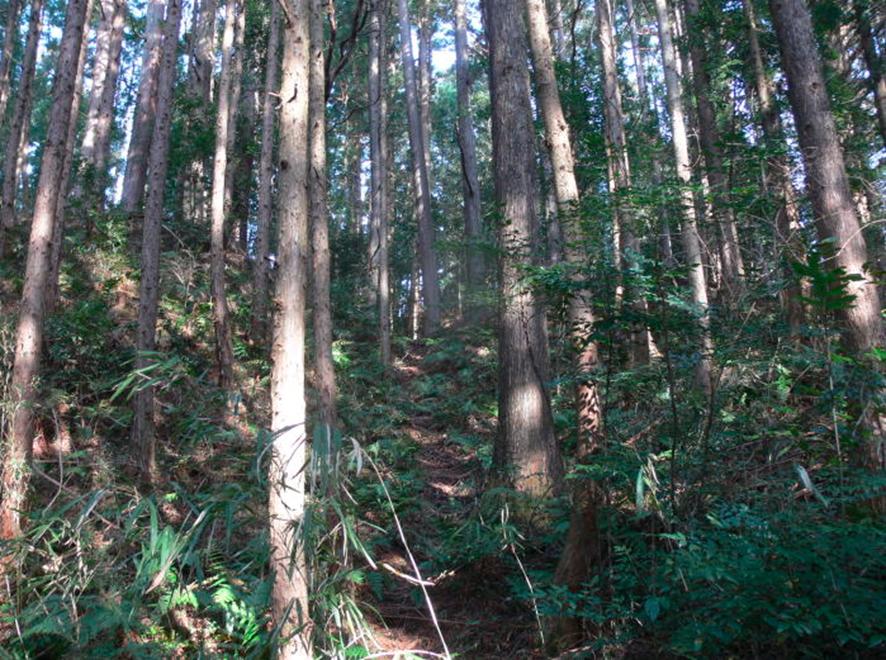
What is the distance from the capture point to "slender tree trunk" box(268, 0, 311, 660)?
3.58 m

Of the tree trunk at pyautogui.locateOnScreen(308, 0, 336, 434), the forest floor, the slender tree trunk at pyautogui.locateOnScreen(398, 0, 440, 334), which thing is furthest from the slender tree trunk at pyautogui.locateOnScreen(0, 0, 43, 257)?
the slender tree trunk at pyautogui.locateOnScreen(398, 0, 440, 334)

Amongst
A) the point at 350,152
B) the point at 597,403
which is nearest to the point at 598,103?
the point at 597,403

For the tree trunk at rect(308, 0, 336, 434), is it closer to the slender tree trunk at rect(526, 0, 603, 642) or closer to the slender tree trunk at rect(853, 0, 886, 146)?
the slender tree trunk at rect(526, 0, 603, 642)

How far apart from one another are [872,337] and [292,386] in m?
5.03

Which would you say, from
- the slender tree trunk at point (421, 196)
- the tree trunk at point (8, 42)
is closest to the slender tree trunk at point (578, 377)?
the slender tree trunk at point (421, 196)

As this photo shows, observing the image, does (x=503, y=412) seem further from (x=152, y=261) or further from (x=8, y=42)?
(x=8, y=42)

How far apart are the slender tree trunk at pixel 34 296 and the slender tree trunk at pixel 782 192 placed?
22.5 feet

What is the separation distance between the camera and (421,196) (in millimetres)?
19953

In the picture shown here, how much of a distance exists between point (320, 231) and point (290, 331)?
11.9 ft

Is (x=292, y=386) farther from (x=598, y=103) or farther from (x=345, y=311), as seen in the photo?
(x=345, y=311)

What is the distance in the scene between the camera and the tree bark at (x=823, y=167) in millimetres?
5488

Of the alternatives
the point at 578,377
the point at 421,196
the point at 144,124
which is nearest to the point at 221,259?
the point at 144,124

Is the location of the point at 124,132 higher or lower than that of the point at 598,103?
higher

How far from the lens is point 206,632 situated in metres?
5.16
